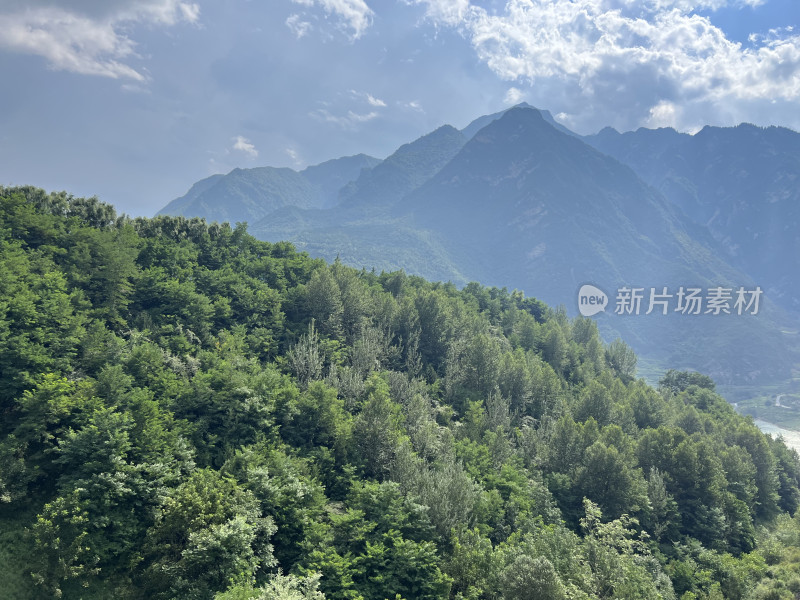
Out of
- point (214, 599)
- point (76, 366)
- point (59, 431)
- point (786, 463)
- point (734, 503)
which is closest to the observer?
point (214, 599)

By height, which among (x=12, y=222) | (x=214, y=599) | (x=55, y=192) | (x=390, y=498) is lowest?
(x=214, y=599)

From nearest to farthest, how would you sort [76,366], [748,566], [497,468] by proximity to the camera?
[76,366]
[748,566]
[497,468]

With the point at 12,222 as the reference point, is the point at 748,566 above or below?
below

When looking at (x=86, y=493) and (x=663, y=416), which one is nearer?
(x=86, y=493)

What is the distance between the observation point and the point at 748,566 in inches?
2168

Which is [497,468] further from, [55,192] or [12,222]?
[55,192]

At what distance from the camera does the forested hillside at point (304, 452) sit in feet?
112

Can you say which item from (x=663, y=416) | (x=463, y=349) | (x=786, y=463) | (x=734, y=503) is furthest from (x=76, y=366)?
(x=786, y=463)

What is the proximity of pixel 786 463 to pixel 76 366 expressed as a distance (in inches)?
5662

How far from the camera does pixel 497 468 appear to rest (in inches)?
2431

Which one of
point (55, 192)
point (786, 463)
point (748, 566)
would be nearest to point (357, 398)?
point (748, 566)

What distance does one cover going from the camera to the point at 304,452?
5212cm

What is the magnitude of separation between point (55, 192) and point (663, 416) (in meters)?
123

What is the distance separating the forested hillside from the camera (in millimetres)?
34156
